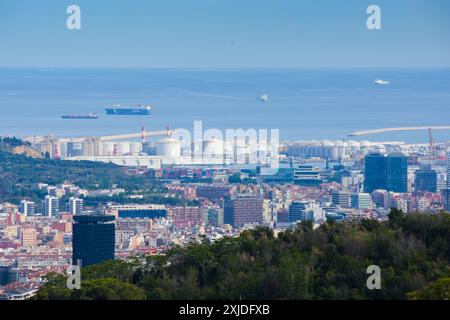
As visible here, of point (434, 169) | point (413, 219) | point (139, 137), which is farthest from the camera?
point (139, 137)

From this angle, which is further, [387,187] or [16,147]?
[16,147]

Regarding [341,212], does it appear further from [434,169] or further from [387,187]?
[434,169]

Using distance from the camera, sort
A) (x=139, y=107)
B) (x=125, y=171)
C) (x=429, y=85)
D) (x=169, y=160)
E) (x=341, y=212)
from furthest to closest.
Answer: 1. (x=429, y=85)
2. (x=139, y=107)
3. (x=169, y=160)
4. (x=125, y=171)
5. (x=341, y=212)

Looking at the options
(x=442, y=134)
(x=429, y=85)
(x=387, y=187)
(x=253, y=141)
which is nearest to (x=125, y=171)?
(x=253, y=141)

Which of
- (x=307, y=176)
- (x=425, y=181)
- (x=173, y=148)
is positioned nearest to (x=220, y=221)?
(x=425, y=181)

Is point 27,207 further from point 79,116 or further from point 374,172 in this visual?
point 79,116

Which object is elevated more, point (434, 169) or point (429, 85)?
point (429, 85)

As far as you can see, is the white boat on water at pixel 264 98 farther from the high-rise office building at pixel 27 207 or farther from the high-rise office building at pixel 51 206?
the high-rise office building at pixel 27 207
